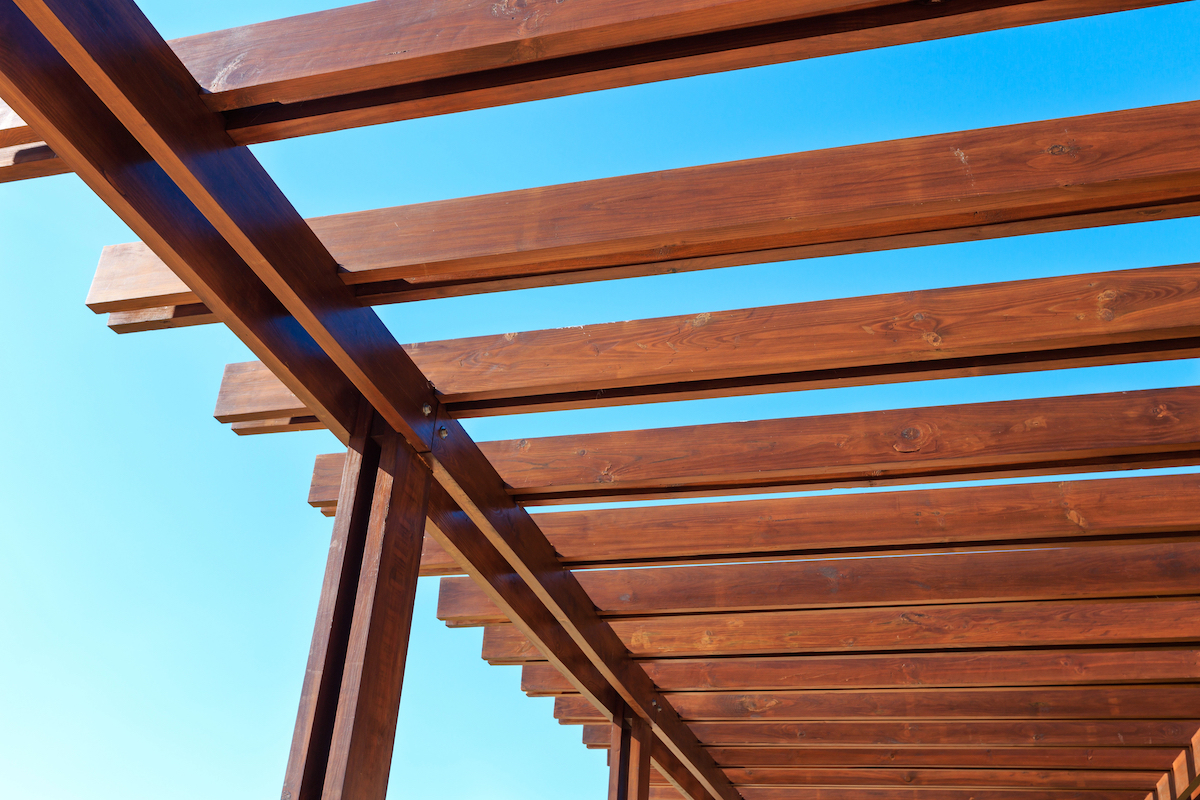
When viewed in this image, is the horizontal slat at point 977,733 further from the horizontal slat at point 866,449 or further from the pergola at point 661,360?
the horizontal slat at point 866,449

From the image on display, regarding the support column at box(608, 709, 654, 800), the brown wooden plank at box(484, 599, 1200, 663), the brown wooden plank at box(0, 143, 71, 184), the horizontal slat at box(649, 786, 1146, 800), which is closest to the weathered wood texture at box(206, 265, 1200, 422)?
the brown wooden plank at box(0, 143, 71, 184)

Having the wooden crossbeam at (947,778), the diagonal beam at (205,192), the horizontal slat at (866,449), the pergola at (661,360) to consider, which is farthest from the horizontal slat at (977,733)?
the diagonal beam at (205,192)

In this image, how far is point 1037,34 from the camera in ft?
19.7

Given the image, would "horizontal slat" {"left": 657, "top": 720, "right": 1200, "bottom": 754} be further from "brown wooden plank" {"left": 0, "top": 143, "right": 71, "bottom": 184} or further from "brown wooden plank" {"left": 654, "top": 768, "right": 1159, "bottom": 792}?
"brown wooden plank" {"left": 0, "top": 143, "right": 71, "bottom": 184}

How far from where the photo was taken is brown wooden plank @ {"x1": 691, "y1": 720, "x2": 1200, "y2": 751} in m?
5.52

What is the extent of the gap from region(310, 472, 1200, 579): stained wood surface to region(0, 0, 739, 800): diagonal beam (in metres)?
0.71

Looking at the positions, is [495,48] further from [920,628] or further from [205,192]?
[920,628]

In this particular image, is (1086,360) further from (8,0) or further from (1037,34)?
(1037,34)

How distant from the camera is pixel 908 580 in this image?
4.16 m

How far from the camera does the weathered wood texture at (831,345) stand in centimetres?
272

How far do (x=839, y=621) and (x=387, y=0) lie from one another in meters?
3.51

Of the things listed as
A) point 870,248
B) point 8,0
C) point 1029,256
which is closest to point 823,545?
point 870,248

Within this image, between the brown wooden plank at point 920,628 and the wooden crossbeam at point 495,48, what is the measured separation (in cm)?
307

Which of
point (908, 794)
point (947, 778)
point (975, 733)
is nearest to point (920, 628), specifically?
point (975, 733)
